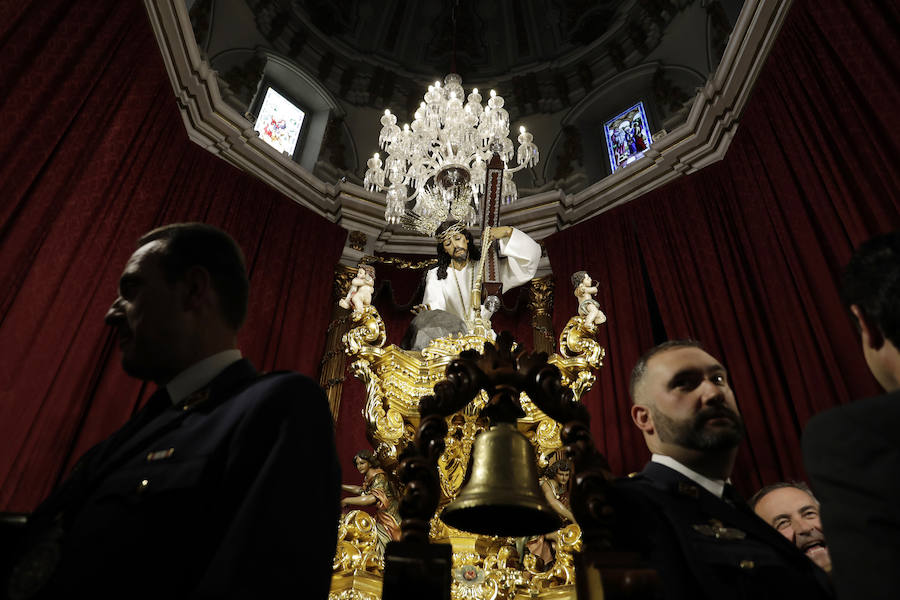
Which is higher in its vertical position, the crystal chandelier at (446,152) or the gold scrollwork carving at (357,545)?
the crystal chandelier at (446,152)

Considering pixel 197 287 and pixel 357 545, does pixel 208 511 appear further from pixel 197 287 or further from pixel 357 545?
pixel 357 545

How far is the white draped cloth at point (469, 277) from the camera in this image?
4.29 m

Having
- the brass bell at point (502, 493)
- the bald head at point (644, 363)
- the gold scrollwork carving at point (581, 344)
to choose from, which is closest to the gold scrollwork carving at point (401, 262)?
the gold scrollwork carving at point (581, 344)

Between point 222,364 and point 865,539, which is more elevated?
point 222,364

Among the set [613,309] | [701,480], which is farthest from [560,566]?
[613,309]

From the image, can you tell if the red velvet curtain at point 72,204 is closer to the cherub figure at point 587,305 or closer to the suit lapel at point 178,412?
the suit lapel at point 178,412

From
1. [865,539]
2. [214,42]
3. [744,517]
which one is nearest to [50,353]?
[744,517]

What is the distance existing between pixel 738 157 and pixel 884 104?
1.52m

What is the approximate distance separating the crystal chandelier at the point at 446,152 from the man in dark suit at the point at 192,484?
3706mm

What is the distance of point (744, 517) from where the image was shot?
1.39 m

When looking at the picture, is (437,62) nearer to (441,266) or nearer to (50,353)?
(441,266)

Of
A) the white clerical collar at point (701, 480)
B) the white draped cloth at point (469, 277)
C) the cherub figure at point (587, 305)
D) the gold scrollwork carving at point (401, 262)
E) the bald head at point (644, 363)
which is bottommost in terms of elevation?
the white clerical collar at point (701, 480)

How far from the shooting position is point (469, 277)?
14.3ft

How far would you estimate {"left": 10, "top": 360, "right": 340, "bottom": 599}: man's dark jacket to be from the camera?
2.78ft
